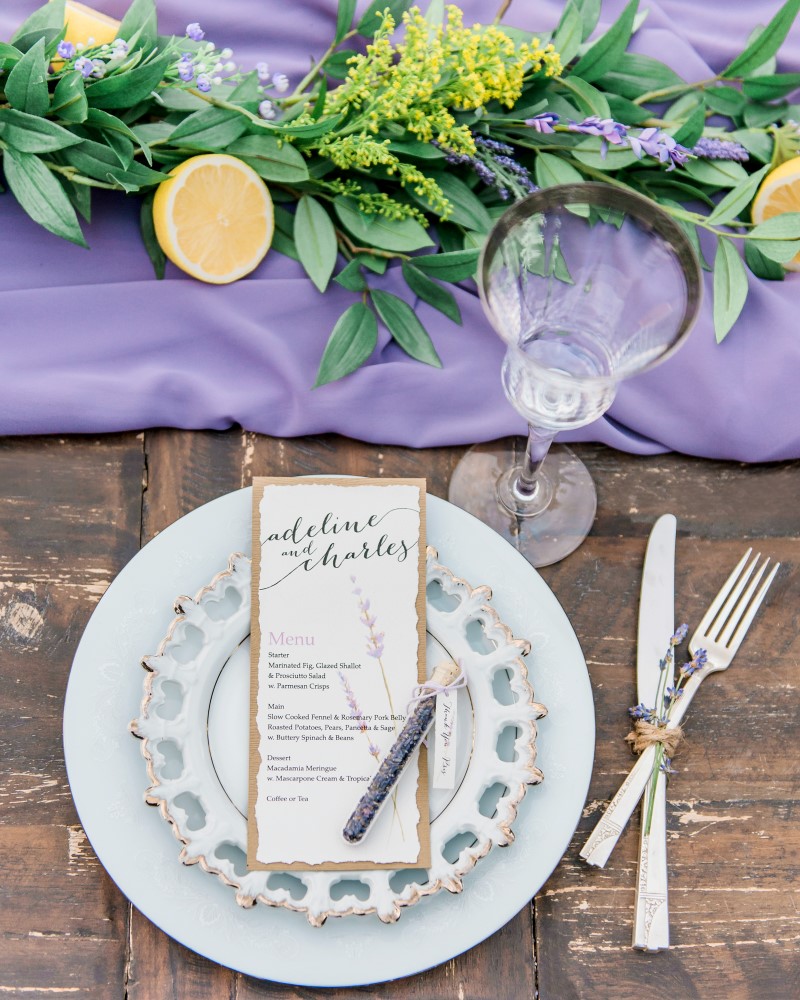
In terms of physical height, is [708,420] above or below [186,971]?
above

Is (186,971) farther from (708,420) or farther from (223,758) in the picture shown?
(708,420)

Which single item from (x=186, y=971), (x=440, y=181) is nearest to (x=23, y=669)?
(x=186, y=971)

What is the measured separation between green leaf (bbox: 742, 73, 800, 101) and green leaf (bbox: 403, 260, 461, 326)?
13.9 inches

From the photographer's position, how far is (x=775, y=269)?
0.87 metres

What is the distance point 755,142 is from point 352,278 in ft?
1.36

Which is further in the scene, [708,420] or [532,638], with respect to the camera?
[708,420]

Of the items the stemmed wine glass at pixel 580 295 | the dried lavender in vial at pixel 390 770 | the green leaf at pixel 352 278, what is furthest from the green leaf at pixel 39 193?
the dried lavender in vial at pixel 390 770

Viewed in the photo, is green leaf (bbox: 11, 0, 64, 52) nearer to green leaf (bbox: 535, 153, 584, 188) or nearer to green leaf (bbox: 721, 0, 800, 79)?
green leaf (bbox: 535, 153, 584, 188)

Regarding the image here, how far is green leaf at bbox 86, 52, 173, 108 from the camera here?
75 centimetres

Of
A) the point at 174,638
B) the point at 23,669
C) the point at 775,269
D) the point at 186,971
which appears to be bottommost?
the point at 186,971

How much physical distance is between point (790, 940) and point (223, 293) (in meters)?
0.77

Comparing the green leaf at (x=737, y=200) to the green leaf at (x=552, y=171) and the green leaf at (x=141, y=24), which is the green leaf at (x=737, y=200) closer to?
the green leaf at (x=552, y=171)

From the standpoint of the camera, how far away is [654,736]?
762 mm

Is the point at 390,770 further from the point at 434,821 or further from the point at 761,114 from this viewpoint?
the point at 761,114
